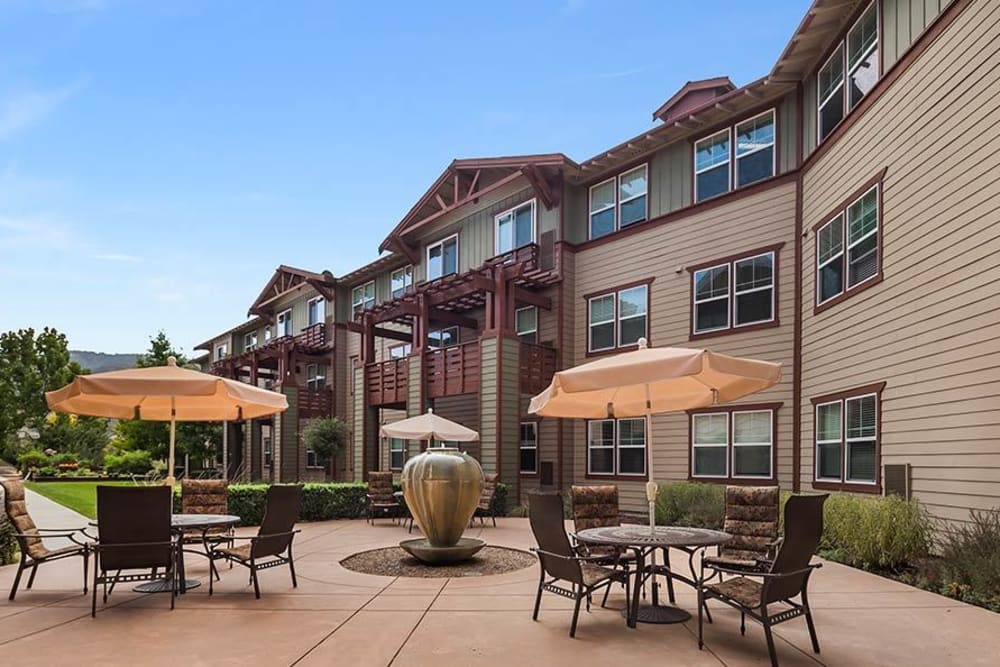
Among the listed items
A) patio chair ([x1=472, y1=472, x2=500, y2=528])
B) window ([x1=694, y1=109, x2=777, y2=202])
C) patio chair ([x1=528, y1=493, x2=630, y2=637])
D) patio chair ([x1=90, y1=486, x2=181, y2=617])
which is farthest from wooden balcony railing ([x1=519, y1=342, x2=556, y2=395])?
patio chair ([x1=90, y1=486, x2=181, y2=617])

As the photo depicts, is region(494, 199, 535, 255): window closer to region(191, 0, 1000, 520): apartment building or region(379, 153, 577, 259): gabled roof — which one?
region(191, 0, 1000, 520): apartment building

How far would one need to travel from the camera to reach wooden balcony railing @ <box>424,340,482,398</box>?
683 inches

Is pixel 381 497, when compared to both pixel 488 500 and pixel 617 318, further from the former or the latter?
pixel 617 318

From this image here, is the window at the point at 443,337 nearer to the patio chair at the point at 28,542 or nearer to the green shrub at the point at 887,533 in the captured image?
the green shrub at the point at 887,533

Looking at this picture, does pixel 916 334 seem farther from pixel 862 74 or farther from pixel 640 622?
pixel 640 622

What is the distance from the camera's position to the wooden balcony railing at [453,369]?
57.0 feet

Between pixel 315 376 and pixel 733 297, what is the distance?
19.6m

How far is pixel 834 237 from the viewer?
11992 mm

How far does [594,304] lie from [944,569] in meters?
10.8

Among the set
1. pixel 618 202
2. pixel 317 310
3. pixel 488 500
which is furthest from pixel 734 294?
pixel 317 310

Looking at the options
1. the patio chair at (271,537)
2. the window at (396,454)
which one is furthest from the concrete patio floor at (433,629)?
the window at (396,454)

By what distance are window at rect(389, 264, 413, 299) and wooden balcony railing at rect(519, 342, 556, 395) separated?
717 cm

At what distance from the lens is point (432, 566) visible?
351 inches

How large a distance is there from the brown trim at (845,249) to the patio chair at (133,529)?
10.0 metres
